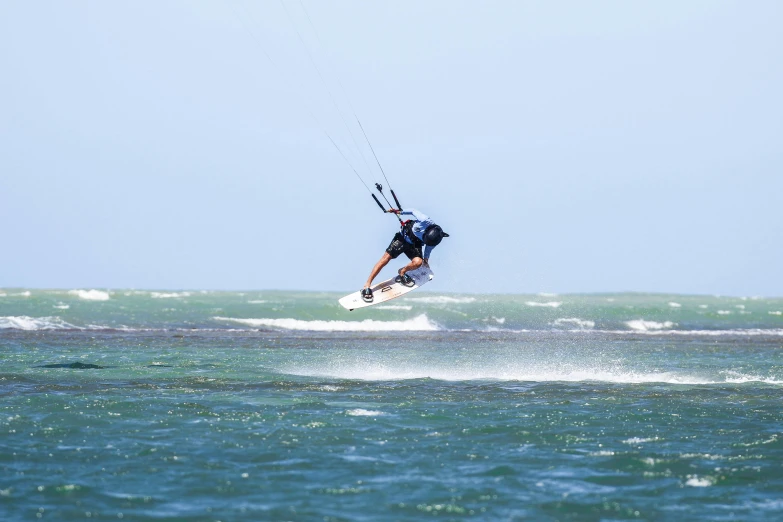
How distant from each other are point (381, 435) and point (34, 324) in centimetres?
3240

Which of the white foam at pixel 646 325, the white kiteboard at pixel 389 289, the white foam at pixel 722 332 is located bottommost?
the white foam at pixel 722 332

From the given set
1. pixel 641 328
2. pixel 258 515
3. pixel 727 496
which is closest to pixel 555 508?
pixel 727 496

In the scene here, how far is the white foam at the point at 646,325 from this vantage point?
5422 cm

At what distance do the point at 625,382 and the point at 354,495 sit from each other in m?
13.0

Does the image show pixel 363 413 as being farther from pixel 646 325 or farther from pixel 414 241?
pixel 646 325

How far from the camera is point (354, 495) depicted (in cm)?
1127

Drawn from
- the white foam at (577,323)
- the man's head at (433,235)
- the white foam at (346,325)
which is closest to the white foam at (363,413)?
the man's head at (433,235)

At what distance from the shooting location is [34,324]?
42844mm

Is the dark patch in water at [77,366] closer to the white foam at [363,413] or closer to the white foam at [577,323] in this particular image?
the white foam at [363,413]

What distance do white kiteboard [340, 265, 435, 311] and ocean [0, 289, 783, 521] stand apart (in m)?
1.84

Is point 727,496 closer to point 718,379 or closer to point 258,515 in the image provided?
point 258,515

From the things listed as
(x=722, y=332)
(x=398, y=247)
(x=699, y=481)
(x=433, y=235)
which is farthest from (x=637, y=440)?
(x=722, y=332)

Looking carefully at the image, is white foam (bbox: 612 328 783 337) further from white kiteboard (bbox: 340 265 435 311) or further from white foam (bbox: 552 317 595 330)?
white kiteboard (bbox: 340 265 435 311)

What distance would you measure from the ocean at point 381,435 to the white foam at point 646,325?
22.8 m
